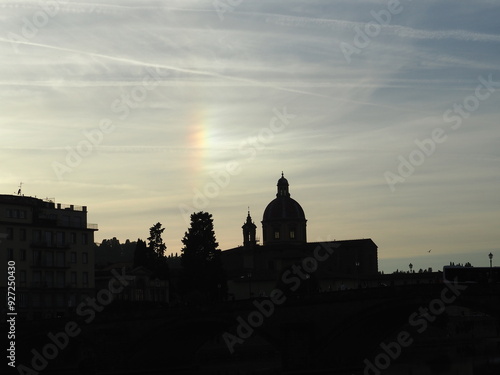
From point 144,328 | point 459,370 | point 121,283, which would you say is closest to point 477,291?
point 459,370

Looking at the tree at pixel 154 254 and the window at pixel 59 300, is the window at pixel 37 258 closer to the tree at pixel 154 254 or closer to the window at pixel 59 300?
the window at pixel 59 300

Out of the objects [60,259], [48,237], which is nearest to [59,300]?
[60,259]

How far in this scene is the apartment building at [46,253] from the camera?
447 ft

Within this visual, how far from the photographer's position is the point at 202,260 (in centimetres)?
16088

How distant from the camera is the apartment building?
5359 inches

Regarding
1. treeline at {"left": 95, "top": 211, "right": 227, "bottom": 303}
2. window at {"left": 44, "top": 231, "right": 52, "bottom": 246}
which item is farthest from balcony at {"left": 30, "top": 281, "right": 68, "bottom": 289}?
treeline at {"left": 95, "top": 211, "right": 227, "bottom": 303}

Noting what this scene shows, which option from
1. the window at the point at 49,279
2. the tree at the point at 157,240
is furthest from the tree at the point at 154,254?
the window at the point at 49,279

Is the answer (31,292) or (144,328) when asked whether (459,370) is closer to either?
(144,328)

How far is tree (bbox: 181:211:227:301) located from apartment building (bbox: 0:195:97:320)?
1792 cm

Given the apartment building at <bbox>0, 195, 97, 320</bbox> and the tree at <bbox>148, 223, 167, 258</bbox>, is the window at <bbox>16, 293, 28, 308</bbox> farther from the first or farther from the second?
the tree at <bbox>148, 223, 167, 258</bbox>

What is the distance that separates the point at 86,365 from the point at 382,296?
117ft

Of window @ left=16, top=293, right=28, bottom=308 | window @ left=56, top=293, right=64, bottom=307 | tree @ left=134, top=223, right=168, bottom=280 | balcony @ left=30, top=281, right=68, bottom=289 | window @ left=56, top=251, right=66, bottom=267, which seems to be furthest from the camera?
tree @ left=134, top=223, right=168, bottom=280

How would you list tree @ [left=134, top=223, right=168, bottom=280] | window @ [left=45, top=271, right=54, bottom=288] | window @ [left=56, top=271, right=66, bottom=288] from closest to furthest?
window @ [left=45, top=271, right=54, bottom=288], window @ [left=56, top=271, right=66, bottom=288], tree @ [left=134, top=223, right=168, bottom=280]

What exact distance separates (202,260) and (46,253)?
2866cm
